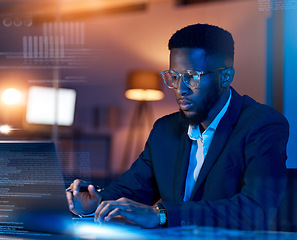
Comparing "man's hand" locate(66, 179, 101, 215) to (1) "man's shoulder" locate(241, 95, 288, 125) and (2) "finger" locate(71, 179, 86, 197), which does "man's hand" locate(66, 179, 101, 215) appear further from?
(1) "man's shoulder" locate(241, 95, 288, 125)

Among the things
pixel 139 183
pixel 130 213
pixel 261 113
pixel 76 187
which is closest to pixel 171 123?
pixel 139 183

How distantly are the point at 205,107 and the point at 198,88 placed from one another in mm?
89

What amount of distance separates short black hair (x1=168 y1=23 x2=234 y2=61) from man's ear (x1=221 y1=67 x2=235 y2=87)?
0.06 m

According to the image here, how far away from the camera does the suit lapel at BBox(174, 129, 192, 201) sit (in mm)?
1481

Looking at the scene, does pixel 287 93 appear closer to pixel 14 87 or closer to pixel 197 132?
pixel 197 132

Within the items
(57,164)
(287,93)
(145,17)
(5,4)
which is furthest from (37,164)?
(145,17)

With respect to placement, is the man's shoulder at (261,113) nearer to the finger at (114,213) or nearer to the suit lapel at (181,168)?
the suit lapel at (181,168)

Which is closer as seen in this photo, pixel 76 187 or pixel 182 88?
pixel 76 187

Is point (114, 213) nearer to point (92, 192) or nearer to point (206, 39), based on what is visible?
point (92, 192)

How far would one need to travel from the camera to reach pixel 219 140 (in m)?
1.41

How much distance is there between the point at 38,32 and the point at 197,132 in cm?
104

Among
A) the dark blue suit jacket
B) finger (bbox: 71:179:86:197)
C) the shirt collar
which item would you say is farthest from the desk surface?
the shirt collar

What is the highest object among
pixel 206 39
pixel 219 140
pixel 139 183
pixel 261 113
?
pixel 206 39

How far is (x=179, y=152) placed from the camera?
1557mm
